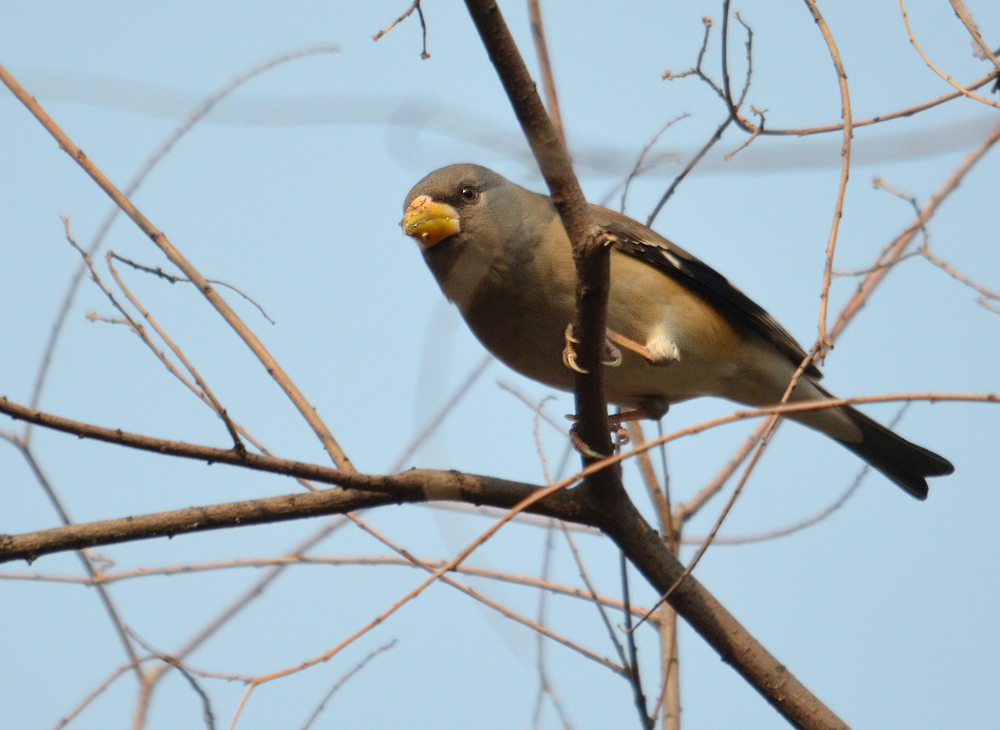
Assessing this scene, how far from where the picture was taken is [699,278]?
4.69 meters

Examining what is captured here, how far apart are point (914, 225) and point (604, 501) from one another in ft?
7.76

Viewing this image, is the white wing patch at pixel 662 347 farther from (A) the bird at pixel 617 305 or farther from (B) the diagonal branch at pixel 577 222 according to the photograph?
(B) the diagonal branch at pixel 577 222

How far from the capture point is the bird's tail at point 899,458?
5031 mm

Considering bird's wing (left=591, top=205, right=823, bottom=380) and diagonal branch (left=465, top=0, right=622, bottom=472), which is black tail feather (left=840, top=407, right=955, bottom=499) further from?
diagonal branch (left=465, top=0, right=622, bottom=472)

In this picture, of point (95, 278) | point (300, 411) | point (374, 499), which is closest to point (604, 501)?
point (374, 499)

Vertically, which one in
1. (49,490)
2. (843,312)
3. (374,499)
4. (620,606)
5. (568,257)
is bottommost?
(620,606)

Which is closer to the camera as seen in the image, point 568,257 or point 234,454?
point 234,454

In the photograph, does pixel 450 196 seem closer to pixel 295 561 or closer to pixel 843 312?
pixel 295 561

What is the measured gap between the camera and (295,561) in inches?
152

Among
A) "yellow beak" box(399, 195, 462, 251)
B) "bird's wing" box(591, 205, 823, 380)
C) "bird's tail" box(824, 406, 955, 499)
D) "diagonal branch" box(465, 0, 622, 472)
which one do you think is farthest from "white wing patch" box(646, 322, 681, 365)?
"bird's tail" box(824, 406, 955, 499)

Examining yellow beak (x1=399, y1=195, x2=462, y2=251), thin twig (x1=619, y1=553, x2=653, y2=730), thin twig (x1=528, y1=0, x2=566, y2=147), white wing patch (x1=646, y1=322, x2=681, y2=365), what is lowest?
thin twig (x1=619, y1=553, x2=653, y2=730)

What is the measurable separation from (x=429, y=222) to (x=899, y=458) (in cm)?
288

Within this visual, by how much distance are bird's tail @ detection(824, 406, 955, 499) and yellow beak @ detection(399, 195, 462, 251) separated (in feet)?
7.84

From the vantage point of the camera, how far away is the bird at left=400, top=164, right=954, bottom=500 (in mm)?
4035
